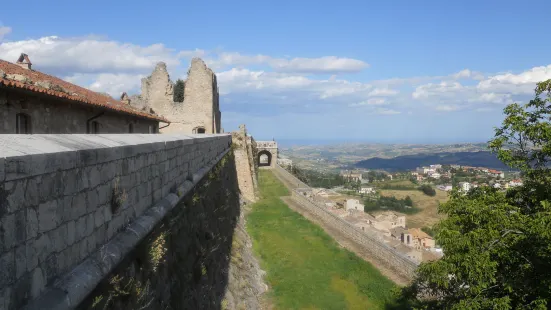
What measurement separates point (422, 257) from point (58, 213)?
62.3ft

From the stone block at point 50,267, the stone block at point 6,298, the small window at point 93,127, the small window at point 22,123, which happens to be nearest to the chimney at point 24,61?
the small window at point 93,127

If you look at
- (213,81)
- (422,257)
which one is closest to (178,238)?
(422,257)

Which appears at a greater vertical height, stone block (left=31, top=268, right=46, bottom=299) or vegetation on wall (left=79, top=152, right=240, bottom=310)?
stone block (left=31, top=268, right=46, bottom=299)

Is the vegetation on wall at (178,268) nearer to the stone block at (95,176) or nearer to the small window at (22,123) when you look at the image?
the stone block at (95,176)

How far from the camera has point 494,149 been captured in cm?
1051

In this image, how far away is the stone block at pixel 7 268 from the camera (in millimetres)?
2348

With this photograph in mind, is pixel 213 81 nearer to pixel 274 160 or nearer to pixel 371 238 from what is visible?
pixel 371 238

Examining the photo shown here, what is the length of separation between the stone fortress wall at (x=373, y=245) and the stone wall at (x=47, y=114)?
10.7 m

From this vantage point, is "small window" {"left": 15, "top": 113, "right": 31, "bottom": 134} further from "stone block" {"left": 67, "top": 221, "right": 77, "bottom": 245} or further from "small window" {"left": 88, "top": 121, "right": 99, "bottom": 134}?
"stone block" {"left": 67, "top": 221, "right": 77, "bottom": 245}

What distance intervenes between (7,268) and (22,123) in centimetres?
723

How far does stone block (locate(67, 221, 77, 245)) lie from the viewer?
318 centimetres

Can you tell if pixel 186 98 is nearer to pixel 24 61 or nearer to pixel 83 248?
pixel 24 61

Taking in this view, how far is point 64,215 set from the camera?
3104 mm

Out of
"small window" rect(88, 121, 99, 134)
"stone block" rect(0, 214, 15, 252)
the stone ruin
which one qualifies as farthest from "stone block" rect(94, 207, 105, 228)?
the stone ruin
